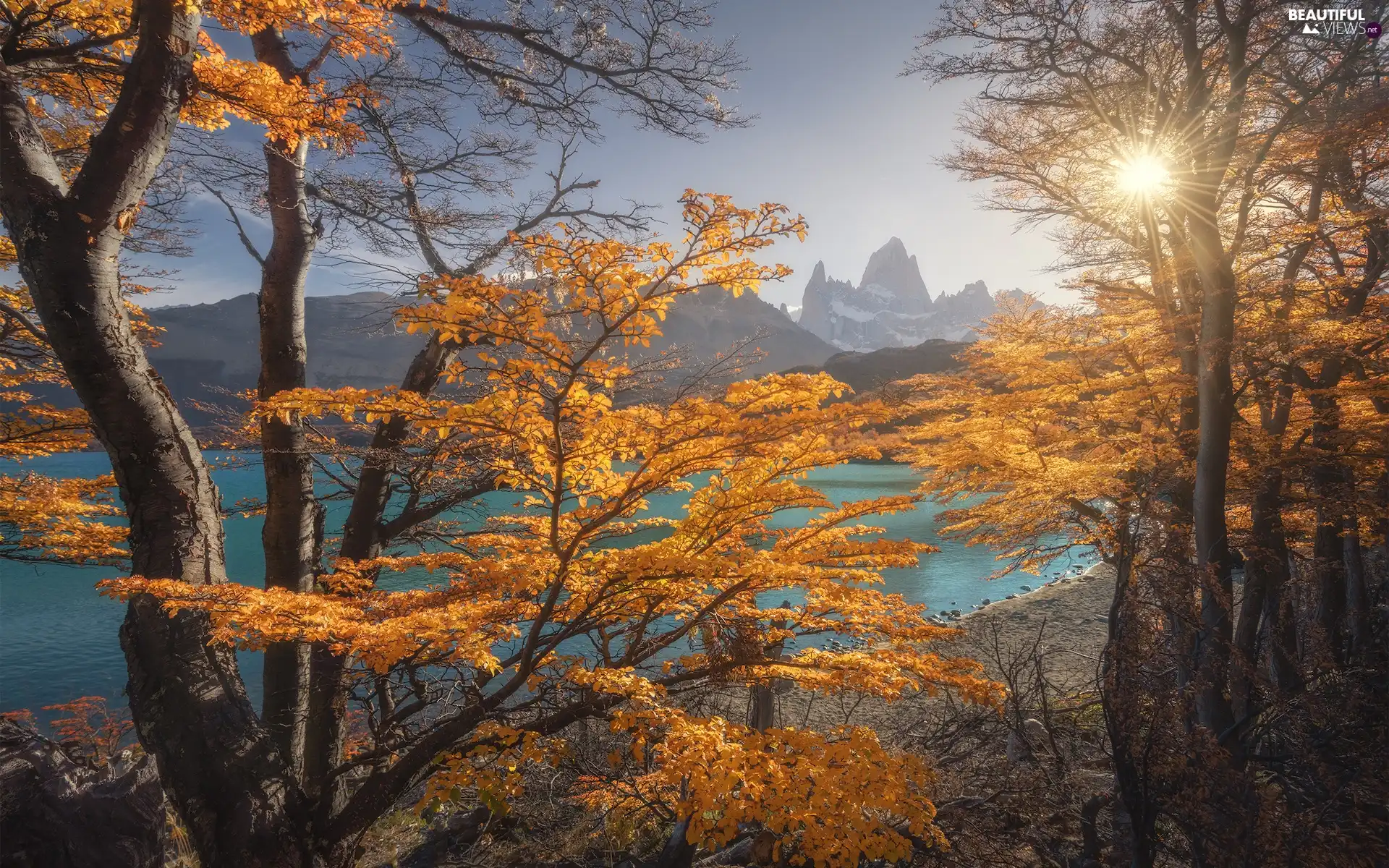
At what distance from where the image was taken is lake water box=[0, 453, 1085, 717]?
1074 cm

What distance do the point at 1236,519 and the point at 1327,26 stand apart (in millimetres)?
5939

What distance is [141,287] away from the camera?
5754 mm

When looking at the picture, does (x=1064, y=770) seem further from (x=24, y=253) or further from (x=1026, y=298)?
(x=24, y=253)

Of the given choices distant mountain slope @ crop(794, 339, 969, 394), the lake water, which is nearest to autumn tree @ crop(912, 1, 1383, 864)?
the lake water

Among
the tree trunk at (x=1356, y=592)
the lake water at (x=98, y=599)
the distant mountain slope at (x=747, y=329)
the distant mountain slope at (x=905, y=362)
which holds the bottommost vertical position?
the lake water at (x=98, y=599)

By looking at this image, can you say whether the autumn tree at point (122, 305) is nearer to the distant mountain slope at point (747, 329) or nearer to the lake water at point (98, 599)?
the lake water at point (98, 599)

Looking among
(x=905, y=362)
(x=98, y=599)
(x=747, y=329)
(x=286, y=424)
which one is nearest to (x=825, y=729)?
(x=286, y=424)

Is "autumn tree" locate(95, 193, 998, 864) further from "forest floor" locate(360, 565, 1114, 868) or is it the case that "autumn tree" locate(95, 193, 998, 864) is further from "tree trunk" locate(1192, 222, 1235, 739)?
"tree trunk" locate(1192, 222, 1235, 739)

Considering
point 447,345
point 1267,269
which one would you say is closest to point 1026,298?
point 1267,269

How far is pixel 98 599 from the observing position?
15.1 m

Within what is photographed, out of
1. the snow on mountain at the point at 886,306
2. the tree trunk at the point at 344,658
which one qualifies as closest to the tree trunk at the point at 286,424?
the tree trunk at the point at 344,658

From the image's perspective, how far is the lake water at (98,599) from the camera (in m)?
10.7

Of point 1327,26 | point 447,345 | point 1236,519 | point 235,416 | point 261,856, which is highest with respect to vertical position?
point 1327,26

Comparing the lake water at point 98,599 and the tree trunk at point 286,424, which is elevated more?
the tree trunk at point 286,424
